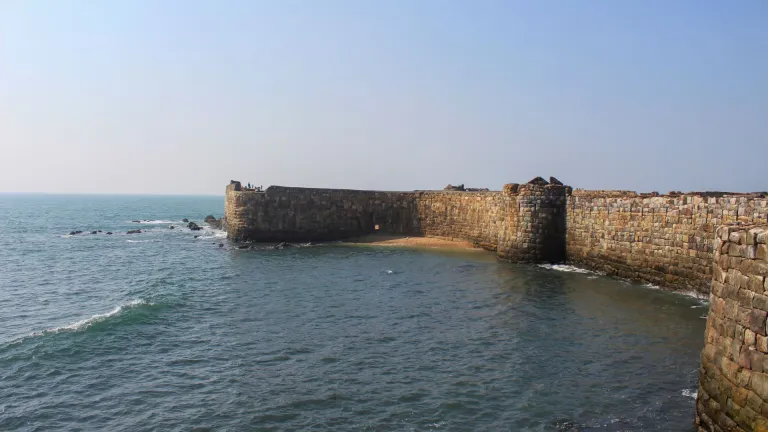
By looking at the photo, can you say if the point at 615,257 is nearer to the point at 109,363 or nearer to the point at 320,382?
the point at 320,382

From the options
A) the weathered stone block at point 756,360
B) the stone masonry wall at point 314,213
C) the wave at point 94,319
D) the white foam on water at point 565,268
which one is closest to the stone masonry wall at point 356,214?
the stone masonry wall at point 314,213

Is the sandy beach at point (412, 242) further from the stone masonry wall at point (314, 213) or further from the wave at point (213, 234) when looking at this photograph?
the wave at point (213, 234)

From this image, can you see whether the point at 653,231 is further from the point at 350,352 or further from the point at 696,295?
the point at 350,352

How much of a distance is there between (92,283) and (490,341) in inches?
837

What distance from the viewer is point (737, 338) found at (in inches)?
330

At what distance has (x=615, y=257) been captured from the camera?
26.6 m

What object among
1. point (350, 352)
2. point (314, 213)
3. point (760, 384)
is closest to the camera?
point (760, 384)

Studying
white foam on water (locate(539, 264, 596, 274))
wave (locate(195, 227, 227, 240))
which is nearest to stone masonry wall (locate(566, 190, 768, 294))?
white foam on water (locate(539, 264, 596, 274))

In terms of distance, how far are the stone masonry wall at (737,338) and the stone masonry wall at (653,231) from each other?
35.9 ft

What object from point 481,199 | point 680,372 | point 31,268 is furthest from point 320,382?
point 31,268

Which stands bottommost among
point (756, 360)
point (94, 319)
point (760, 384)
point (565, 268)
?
point (94, 319)

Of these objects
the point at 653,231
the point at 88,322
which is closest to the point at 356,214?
the point at 653,231

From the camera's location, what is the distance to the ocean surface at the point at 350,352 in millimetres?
11641

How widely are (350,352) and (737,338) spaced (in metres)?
9.86
